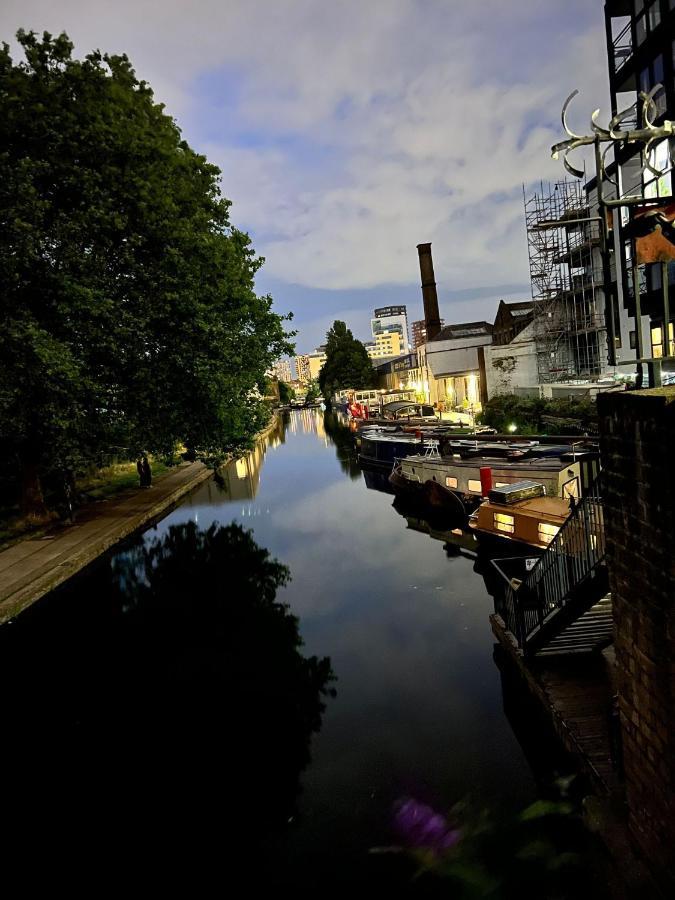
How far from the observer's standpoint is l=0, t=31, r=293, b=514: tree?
15.7 meters

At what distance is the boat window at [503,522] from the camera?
15625 mm

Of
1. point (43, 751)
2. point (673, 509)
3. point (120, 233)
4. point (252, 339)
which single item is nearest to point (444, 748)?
point (673, 509)

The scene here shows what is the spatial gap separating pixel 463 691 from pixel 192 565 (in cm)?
1201

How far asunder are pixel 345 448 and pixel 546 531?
38.0m

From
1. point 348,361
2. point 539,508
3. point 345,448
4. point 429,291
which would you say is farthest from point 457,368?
point 539,508

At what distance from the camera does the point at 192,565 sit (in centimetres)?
1880

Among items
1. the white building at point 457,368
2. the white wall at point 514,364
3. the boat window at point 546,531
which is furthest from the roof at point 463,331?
the boat window at point 546,531

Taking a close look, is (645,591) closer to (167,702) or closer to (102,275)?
(167,702)

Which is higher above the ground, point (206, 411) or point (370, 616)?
point (206, 411)

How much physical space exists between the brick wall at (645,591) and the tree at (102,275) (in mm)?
15800

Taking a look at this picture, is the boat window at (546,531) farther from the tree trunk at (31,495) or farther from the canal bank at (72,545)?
the tree trunk at (31,495)

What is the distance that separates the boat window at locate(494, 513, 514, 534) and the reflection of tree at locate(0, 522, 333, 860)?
7.32 meters

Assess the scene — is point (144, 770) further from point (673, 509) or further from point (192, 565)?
point (192, 565)

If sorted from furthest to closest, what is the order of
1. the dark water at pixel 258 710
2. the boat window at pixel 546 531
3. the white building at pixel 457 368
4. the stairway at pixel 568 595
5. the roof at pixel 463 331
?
the roof at pixel 463 331 < the white building at pixel 457 368 < the boat window at pixel 546 531 < the dark water at pixel 258 710 < the stairway at pixel 568 595
